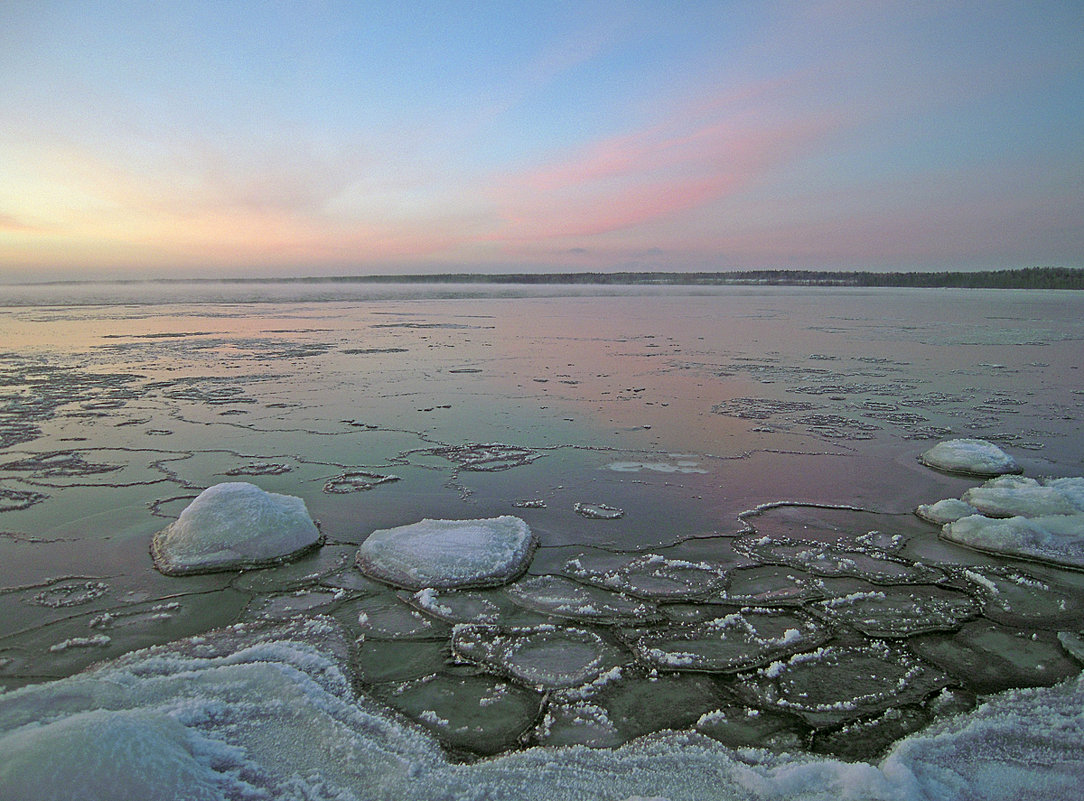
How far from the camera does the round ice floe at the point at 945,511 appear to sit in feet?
15.2

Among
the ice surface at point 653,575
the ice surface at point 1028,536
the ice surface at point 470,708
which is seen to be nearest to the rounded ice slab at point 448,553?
the ice surface at point 653,575

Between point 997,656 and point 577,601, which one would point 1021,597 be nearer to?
point 997,656

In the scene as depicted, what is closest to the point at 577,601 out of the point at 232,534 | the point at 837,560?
the point at 837,560

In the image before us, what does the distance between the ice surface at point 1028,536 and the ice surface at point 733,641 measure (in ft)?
5.97

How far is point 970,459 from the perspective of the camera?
575cm

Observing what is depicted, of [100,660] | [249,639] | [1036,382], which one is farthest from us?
[1036,382]

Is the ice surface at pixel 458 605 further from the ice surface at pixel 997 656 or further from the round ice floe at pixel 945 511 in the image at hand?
the round ice floe at pixel 945 511

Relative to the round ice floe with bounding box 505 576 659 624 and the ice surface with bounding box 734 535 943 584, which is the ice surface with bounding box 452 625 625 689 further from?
the ice surface with bounding box 734 535 943 584

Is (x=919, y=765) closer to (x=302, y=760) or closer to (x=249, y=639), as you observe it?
(x=302, y=760)

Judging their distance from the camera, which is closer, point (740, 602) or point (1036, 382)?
point (740, 602)

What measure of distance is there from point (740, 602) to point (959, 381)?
923cm

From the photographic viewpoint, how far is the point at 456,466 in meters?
5.84

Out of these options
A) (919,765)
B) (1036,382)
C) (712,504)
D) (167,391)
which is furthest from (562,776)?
(1036,382)

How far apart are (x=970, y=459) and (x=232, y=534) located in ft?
20.7
